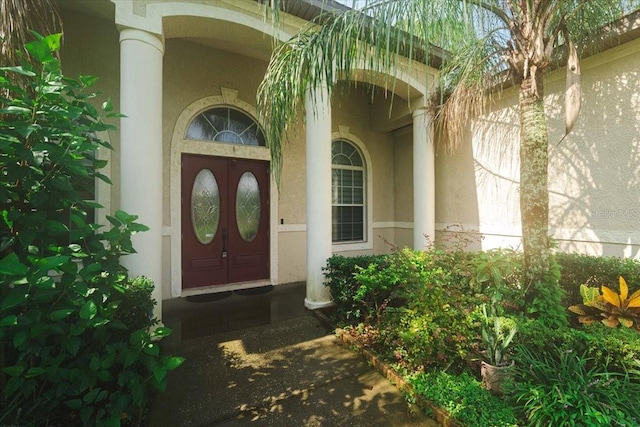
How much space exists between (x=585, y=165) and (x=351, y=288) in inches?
174

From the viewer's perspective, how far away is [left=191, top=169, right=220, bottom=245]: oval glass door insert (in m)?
5.70

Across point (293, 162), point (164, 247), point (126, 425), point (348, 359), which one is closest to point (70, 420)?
A: point (126, 425)

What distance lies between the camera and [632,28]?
3.90 m

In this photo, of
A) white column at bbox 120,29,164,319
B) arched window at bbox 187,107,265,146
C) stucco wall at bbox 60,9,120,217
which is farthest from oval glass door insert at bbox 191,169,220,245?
white column at bbox 120,29,164,319

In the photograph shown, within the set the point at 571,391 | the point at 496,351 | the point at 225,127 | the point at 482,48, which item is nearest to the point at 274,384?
the point at 496,351

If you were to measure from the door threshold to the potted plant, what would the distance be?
449 cm

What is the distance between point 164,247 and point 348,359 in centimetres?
400

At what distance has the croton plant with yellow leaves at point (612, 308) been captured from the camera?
2986 millimetres

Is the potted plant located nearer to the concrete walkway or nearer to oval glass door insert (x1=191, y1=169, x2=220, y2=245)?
the concrete walkway

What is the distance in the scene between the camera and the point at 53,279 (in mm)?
1898

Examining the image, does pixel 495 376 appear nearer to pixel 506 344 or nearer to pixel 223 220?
pixel 506 344

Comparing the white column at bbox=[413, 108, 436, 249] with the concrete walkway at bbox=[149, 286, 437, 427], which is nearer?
the concrete walkway at bbox=[149, 286, 437, 427]

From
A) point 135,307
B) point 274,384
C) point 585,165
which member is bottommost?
point 274,384

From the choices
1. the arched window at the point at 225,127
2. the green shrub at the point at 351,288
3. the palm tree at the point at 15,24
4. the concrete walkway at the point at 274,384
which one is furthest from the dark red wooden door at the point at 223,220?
the palm tree at the point at 15,24
